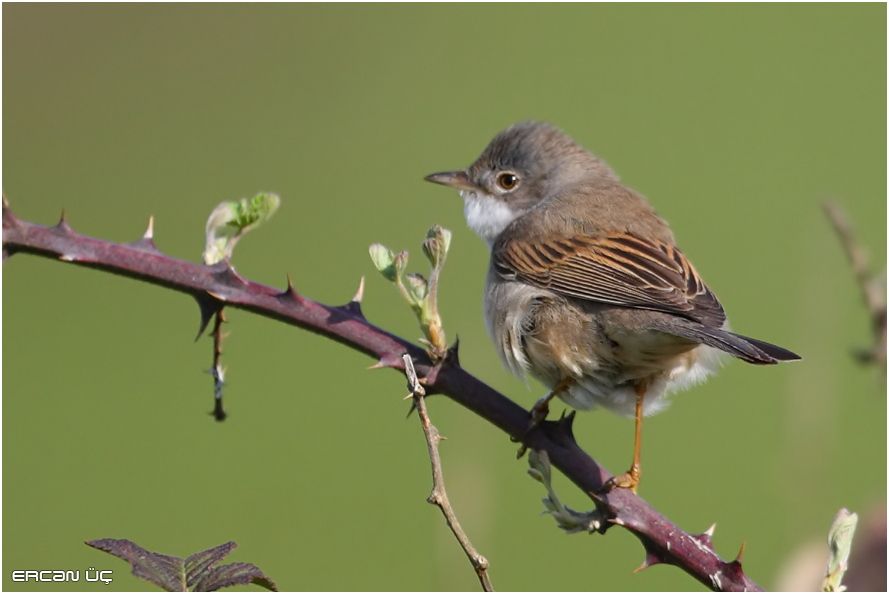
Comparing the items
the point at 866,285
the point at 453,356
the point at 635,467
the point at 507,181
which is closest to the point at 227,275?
the point at 453,356

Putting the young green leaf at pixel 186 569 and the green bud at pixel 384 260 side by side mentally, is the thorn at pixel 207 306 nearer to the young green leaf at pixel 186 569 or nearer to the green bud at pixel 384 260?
the green bud at pixel 384 260

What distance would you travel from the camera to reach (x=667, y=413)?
10438mm

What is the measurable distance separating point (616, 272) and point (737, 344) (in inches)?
35.6

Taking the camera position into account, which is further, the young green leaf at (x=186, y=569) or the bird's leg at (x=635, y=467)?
the bird's leg at (x=635, y=467)

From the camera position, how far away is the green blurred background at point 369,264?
7.51 meters

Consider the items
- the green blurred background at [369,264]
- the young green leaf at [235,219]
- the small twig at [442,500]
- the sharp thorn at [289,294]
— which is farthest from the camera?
the green blurred background at [369,264]

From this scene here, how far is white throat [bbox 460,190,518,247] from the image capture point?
18.3ft

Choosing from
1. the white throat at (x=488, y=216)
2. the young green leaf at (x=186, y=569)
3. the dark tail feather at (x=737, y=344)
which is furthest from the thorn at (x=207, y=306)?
the white throat at (x=488, y=216)

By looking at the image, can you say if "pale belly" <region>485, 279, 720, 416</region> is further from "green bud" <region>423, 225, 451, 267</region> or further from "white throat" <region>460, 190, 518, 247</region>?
"green bud" <region>423, 225, 451, 267</region>

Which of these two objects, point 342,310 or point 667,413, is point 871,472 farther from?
point 342,310

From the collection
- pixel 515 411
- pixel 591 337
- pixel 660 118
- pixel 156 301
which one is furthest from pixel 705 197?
pixel 515 411

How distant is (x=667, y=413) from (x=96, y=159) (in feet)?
32.9

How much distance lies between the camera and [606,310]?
4.14 m

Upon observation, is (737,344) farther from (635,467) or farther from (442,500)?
(442,500)
